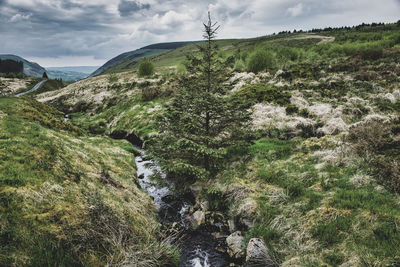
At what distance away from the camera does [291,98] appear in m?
24.0

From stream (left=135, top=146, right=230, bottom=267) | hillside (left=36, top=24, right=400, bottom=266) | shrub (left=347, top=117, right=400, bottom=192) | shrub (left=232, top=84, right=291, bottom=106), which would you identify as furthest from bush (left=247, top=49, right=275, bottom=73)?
stream (left=135, top=146, right=230, bottom=267)

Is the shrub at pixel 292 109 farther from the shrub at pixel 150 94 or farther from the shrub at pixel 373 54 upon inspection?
the shrub at pixel 373 54

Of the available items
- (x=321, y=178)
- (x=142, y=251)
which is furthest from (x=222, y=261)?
(x=321, y=178)

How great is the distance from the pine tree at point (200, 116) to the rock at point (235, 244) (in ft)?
14.9

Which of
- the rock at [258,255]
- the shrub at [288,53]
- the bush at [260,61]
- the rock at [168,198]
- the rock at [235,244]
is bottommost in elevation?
the rock at [168,198]

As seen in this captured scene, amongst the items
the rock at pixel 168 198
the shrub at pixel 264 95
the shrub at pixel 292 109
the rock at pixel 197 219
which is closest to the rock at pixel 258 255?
the rock at pixel 197 219

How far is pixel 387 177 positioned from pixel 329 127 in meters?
7.62

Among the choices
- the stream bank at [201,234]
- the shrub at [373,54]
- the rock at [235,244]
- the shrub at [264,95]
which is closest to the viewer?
the stream bank at [201,234]

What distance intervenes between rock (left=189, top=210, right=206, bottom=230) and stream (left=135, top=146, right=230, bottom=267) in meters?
0.23

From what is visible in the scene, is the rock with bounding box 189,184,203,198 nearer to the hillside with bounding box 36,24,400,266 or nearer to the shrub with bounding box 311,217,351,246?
the hillside with bounding box 36,24,400,266

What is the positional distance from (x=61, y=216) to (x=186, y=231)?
6.26m

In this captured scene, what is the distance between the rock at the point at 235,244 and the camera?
29.5 feet

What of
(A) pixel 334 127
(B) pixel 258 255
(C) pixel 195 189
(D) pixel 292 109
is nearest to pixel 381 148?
(A) pixel 334 127

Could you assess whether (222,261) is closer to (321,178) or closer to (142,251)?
(142,251)
